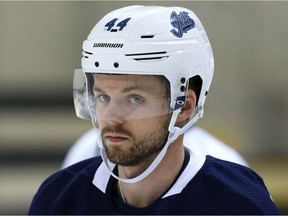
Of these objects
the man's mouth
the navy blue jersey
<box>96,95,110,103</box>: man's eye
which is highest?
<box>96,95,110,103</box>: man's eye

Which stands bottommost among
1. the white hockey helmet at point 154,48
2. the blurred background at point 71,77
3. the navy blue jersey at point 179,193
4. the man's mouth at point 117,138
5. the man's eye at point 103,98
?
the blurred background at point 71,77

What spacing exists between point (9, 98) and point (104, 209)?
3041mm

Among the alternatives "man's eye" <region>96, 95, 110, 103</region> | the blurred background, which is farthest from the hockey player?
the blurred background

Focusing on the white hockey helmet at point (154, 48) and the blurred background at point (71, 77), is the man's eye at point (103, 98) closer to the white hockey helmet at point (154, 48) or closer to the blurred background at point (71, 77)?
the white hockey helmet at point (154, 48)

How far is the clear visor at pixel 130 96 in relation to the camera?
1518 millimetres

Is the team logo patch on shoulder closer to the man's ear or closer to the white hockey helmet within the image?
the white hockey helmet

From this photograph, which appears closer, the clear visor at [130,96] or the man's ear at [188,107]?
the clear visor at [130,96]

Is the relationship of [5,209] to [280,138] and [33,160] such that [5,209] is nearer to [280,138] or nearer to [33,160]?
[33,160]

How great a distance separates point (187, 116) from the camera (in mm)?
1643

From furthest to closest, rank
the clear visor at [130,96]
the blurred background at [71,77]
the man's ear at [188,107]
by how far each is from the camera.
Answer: the blurred background at [71,77] → the man's ear at [188,107] → the clear visor at [130,96]

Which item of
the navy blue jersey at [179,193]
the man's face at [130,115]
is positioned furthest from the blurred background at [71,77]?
the man's face at [130,115]

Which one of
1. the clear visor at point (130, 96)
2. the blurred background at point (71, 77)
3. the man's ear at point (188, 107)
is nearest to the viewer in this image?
the clear visor at point (130, 96)

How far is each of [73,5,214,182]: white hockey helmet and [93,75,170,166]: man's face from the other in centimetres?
2

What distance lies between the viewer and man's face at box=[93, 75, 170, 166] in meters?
1.52
